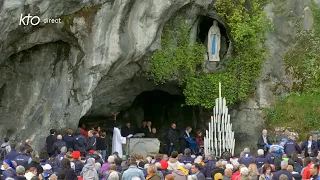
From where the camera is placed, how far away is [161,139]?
109 ft

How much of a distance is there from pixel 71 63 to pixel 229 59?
19.8ft

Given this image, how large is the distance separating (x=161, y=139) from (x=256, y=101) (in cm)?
436

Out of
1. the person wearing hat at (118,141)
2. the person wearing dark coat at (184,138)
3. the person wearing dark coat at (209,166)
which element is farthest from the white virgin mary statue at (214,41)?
the person wearing dark coat at (209,166)

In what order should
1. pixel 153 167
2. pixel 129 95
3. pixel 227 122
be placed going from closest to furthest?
pixel 153 167, pixel 227 122, pixel 129 95

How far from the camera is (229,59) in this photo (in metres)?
31.2

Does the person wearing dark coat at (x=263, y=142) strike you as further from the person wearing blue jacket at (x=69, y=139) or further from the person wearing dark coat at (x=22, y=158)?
the person wearing dark coat at (x=22, y=158)

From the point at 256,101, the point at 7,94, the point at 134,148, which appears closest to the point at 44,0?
the point at 7,94

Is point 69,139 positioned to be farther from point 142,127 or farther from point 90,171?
point 90,171

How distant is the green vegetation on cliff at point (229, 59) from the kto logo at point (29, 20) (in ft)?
18.3

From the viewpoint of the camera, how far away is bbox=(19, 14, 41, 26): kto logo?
2519 centimetres

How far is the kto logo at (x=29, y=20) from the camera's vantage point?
2519 cm

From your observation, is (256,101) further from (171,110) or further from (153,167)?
(153,167)

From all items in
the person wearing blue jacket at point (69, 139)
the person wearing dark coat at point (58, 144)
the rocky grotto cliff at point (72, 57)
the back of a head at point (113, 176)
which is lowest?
the back of a head at point (113, 176)

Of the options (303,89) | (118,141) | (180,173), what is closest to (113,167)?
(180,173)
